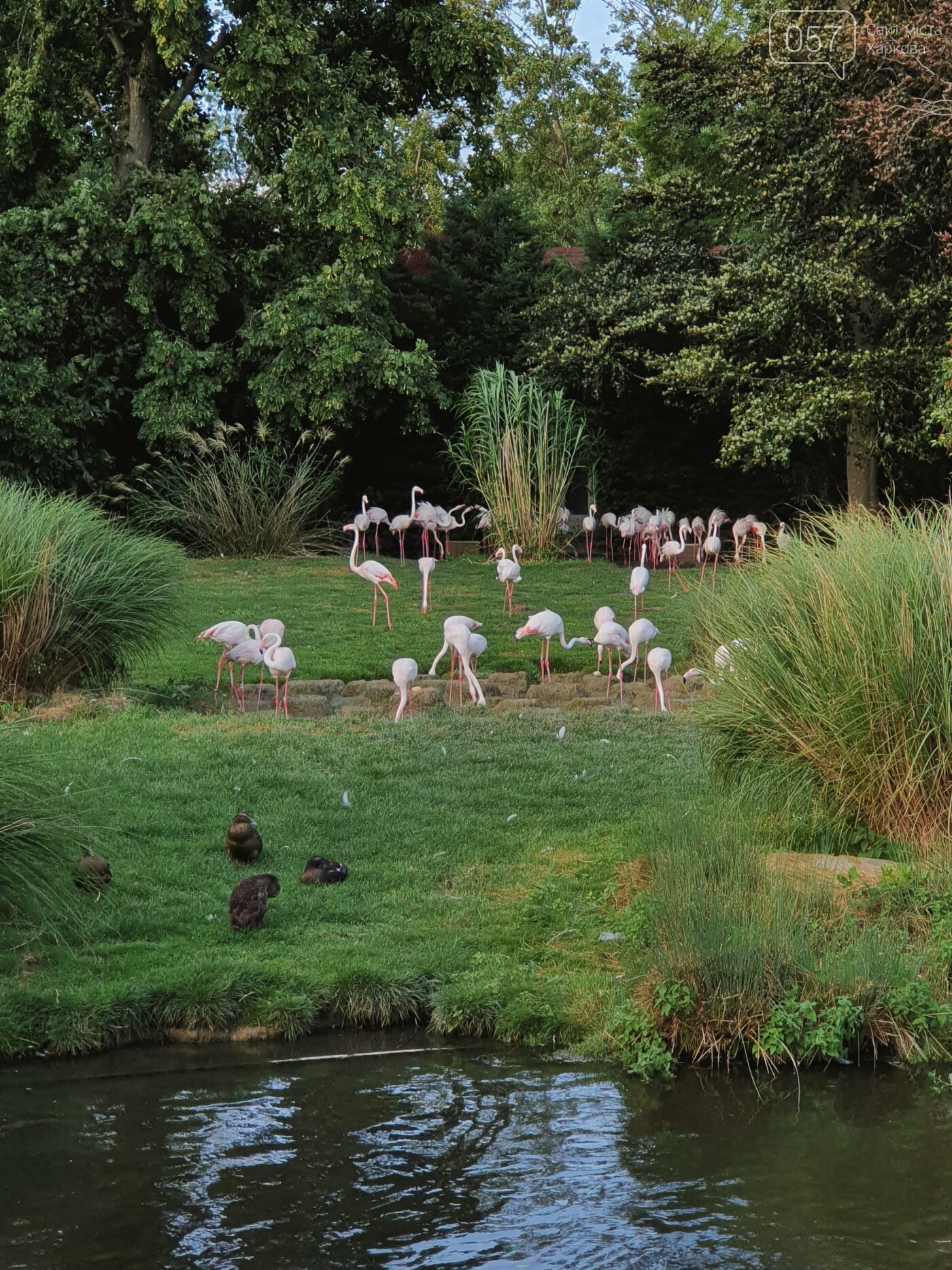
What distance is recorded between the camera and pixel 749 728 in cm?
698

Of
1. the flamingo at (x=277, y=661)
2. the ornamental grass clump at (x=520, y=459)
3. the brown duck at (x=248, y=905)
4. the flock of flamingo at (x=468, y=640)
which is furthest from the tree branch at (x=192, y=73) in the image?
the brown duck at (x=248, y=905)

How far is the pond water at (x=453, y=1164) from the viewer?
12.7 feet

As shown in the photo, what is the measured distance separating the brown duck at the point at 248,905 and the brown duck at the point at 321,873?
0.54 m

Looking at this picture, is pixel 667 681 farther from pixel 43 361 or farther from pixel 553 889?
pixel 43 361

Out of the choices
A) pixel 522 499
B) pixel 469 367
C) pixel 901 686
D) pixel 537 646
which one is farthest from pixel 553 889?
pixel 469 367

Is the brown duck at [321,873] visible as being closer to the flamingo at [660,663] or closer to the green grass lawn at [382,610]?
the flamingo at [660,663]

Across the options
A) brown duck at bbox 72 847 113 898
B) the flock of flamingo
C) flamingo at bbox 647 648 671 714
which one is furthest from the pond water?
flamingo at bbox 647 648 671 714

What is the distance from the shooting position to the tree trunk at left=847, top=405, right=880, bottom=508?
1750 centimetres

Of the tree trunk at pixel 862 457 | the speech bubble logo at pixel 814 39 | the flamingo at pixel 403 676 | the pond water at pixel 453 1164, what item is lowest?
the pond water at pixel 453 1164

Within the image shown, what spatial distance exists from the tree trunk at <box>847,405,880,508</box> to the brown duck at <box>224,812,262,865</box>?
1232cm

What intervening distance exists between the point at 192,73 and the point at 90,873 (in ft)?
54.0

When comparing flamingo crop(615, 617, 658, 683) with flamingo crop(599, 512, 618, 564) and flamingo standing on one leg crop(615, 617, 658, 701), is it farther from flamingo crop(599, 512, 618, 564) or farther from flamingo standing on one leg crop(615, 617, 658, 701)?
flamingo crop(599, 512, 618, 564)

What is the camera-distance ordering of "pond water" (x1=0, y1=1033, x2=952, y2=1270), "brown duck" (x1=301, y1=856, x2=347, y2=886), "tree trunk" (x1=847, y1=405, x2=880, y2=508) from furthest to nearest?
1. "tree trunk" (x1=847, y1=405, x2=880, y2=508)
2. "brown duck" (x1=301, y1=856, x2=347, y2=886)
3. "pond water" (x1=0, y1=1033, x2=952, y2=1270)

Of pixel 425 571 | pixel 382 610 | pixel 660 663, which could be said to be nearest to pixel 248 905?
pixel 660 663
